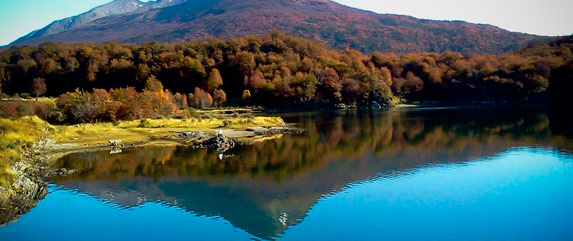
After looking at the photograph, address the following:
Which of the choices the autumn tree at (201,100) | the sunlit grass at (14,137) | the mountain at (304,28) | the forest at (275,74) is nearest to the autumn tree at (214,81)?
the forest at (275,74)

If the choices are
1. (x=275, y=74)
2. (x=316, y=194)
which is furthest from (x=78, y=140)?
(x=275, y=74)

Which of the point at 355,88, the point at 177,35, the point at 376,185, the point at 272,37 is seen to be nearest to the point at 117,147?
the point at 376,185

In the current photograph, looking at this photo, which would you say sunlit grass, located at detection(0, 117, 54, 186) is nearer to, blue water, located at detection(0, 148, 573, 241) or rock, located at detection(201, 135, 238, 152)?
blue water, located at detection(0, 148, 573, 241)

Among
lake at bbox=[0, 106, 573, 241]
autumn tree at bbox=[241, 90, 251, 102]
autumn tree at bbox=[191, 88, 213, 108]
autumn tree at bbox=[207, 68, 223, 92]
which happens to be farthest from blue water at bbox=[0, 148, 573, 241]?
autumn tree at bbox=[207, 68, 223, 92]

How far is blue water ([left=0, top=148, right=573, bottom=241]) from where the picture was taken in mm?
12852

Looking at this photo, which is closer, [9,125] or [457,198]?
[457,198]

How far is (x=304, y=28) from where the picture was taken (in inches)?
5950

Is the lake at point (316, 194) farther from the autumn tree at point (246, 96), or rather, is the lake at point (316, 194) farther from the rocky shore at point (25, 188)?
the autumn tree at point (246, 96)

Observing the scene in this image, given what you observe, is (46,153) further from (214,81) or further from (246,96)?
(214,81)

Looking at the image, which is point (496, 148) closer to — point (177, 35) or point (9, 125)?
point (9, 125)

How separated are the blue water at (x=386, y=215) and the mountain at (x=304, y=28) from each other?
120674 mm

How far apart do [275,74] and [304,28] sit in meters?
80.1

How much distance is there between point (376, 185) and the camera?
1819cm

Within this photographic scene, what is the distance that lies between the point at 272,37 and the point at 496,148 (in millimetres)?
65081
